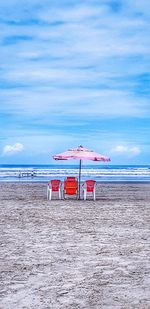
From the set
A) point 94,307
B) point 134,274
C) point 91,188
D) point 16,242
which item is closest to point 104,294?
point 94,307

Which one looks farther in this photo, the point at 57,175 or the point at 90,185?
the point at 57,175

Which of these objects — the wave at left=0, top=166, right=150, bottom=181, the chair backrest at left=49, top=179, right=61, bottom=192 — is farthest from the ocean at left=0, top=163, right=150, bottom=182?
the chair backrest at left=49, top=179, right=61, bottom=192

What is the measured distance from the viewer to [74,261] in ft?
25.8

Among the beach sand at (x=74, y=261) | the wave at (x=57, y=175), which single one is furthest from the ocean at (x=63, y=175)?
the beach sand at (x=74, y=261)

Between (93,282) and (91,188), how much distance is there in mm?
13810

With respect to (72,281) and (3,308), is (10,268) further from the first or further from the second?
(3,308)

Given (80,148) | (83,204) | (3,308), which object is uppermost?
(80,148)

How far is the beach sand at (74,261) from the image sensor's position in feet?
19.0

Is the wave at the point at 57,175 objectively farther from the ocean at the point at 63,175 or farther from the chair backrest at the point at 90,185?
the chair backrest at the point at 90,185

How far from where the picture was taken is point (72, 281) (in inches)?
259

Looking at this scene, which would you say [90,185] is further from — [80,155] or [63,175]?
[63,175]

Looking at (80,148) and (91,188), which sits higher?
(80,148)

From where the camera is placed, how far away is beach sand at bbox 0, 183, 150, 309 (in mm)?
5801

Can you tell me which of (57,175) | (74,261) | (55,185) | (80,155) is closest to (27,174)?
(57,175)
